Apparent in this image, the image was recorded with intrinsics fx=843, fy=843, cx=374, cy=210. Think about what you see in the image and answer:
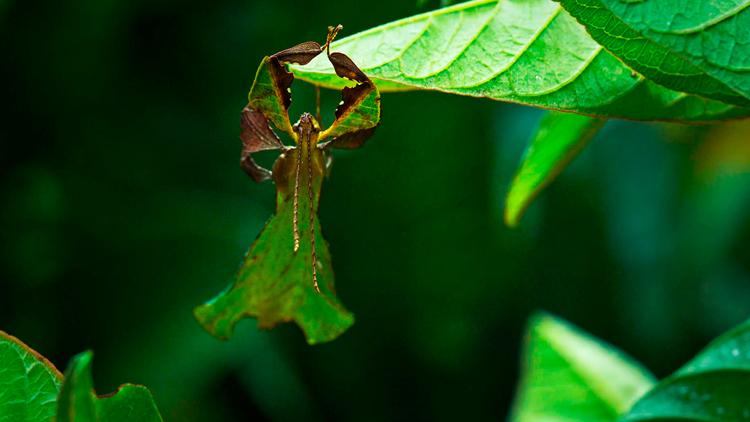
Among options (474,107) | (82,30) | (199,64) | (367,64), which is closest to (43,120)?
(82,30)

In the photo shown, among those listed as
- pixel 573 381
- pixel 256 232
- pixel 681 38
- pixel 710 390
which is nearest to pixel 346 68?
pixel 681 38


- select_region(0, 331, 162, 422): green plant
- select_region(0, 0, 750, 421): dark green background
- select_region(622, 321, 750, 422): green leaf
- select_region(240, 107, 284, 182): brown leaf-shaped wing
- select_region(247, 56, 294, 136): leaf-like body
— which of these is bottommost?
select_region(0, 0, 750, 421): dark green background

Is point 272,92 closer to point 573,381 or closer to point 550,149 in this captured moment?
point 550,149

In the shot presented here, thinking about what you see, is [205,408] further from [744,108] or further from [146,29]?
[744,108]

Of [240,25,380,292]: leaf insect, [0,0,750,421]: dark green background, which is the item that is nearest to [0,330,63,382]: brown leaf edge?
[240,25,380,292]: leaf insect

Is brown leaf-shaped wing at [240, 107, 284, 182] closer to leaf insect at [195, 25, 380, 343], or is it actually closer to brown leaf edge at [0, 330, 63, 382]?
leaf insect at [195, 25, 380, 343]
